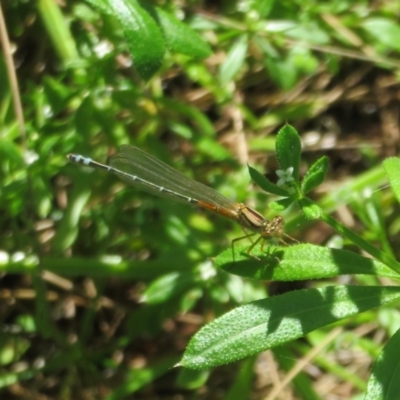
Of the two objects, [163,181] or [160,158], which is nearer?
[163,181]

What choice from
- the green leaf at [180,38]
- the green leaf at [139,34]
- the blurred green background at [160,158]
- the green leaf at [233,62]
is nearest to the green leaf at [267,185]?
the green leaf at [139,34]

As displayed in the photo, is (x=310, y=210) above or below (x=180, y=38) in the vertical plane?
below

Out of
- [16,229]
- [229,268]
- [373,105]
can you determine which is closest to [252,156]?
[373,105]

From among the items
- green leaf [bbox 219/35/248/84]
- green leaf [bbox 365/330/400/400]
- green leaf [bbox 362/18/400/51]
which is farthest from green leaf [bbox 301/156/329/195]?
green leaf [bbox 362/18/400/51]

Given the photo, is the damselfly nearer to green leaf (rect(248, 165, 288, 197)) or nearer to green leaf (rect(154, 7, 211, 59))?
green leaf (rect(154, 7, 211, 59))

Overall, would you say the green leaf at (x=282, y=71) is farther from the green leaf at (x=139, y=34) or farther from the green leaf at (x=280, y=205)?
the green leaf at (x=280, y=205)

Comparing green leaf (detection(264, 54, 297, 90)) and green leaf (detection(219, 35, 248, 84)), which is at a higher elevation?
green leaf (detection(219, 35, 248, 84))

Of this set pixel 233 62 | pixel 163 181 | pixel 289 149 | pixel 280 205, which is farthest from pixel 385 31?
pixel 280 205

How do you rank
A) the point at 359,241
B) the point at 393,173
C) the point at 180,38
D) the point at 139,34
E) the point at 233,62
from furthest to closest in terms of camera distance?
the point at 233,62, the point at 180,38, the point at 139,34, the point at 393,173, the point at 359,241

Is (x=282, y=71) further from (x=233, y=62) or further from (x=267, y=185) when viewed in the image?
(x=267, y=185)
